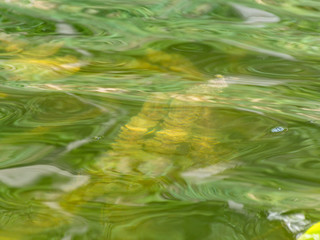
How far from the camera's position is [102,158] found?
1.09 metres

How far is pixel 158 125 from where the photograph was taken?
4.05 ft

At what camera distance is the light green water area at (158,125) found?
0.89 m

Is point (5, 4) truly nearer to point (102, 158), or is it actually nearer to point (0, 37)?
point (0, 37)

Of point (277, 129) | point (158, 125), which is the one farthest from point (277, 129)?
point (158, 125)

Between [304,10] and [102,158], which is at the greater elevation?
[304,10]

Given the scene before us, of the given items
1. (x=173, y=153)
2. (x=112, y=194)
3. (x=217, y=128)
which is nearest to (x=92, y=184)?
(x=112, y=194)

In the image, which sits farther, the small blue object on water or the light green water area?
the small blue object on water

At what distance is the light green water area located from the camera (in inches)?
34.9

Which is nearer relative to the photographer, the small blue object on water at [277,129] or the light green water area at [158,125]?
the light green water area at [158,125]

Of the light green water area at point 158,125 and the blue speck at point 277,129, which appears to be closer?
the light green water area at point 158,125

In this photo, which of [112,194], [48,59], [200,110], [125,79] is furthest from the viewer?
[48,59]

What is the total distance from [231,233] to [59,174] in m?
0.41

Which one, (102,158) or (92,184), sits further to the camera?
(102,158)

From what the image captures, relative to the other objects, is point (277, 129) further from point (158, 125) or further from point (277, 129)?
point (158, 125)
